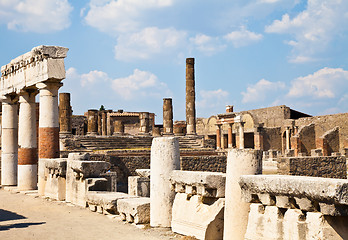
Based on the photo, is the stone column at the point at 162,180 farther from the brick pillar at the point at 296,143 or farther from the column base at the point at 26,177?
the brick pillar at the point at 296,143

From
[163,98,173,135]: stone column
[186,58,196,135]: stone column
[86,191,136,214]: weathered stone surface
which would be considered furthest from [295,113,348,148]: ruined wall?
[86,191,136,214]: weathered stone surface

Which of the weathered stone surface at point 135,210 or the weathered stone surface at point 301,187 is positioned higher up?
the weathered stone surface at point 301,187

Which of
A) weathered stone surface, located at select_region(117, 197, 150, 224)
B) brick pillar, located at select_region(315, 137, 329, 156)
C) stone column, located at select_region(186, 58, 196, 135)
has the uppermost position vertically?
stone column, located at select_region(186, 58, 196, 135)

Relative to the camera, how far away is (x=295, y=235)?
394 cm

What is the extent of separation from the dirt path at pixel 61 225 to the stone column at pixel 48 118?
7.02 ft

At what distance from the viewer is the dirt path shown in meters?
5.96

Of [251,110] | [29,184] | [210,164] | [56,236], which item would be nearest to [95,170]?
[56,236]

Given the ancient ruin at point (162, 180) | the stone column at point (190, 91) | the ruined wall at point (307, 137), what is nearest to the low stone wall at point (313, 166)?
the ancient ruin at point (162, 180)

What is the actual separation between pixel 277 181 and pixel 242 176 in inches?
21.6

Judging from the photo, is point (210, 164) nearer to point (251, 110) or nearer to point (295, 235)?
point (295, 235)

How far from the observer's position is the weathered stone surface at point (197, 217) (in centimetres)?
521

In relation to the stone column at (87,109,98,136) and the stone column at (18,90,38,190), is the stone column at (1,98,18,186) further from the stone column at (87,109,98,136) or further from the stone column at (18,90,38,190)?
the stone column at (87,109,98,136)

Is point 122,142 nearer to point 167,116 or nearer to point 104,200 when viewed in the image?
point 167,116

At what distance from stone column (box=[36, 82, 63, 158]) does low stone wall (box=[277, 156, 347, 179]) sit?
33.0 ft
